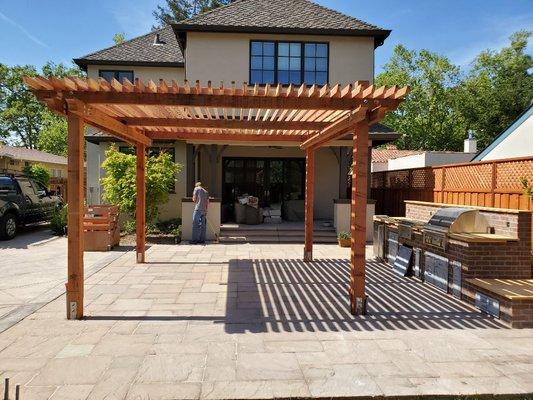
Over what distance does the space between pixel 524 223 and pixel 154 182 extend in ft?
29.8

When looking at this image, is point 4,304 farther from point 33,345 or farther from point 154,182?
point 154,182

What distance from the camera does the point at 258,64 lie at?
42.0 ft

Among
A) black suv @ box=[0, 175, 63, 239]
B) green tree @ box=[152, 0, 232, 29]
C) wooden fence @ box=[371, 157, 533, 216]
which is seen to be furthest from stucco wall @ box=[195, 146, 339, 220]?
green tree @ box=[152, 0, 232, 29]

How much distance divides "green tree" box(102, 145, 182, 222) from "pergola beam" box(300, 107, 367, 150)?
16.3 feet

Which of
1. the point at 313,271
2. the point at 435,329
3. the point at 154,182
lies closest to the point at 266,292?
the point at 313,271

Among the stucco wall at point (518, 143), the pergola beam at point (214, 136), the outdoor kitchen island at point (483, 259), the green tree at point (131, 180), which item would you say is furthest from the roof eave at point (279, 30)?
the outdoor kitchen island at point (483, 259)

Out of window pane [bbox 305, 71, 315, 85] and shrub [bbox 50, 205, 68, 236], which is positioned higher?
window pane [bbox 305, 71, 315, 85]

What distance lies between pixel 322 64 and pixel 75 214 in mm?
10217

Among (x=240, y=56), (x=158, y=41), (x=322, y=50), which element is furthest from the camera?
(x=158, y=41)

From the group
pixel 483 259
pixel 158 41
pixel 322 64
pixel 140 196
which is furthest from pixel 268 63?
pixel 483 259

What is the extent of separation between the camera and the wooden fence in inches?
289

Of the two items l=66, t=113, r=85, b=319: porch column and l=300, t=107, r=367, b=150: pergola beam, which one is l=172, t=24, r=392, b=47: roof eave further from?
l=66, t=113, r=85, b=319: porch column

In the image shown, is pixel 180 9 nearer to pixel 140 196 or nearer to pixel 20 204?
pixel 20 204

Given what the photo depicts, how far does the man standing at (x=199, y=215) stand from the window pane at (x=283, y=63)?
493cm
